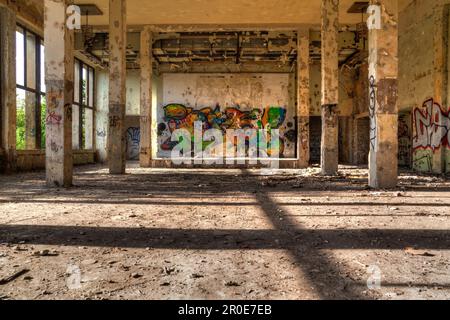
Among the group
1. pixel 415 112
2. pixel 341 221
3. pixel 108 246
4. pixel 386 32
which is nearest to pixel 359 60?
pixel 415 112

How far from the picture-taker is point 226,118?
24.6 metres

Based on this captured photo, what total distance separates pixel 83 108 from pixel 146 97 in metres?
7.09

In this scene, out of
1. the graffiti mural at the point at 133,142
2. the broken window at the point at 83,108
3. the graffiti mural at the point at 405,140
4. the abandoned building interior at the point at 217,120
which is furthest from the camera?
the graffiti mural at the point at 133,142

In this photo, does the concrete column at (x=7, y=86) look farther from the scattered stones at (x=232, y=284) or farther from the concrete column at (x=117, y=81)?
the scattered stones at (x=232, y=284)

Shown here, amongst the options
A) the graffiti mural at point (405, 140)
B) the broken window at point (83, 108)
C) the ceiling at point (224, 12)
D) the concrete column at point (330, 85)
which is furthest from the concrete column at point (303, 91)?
the broken window at point (83, 108)

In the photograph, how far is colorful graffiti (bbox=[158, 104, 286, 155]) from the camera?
24.5 meters

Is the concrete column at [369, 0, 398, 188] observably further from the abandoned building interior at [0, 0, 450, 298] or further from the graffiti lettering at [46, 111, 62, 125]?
the graffiti lettering at [46, 111, 62, 125]

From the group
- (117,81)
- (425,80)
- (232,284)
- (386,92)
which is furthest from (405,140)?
Result: (232,284)

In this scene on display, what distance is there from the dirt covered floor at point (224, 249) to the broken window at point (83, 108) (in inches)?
640

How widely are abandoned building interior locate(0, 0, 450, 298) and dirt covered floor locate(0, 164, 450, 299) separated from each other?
1.2 inches

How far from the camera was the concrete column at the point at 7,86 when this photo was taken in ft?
43.6

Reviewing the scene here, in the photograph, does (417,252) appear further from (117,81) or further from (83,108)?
(83,108)

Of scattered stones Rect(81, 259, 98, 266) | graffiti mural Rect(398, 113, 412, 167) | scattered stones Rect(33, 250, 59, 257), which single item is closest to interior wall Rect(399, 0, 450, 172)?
graffiti mural Rect(398, 113, 412, 167)

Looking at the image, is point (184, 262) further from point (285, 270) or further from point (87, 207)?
point (87, 207)
